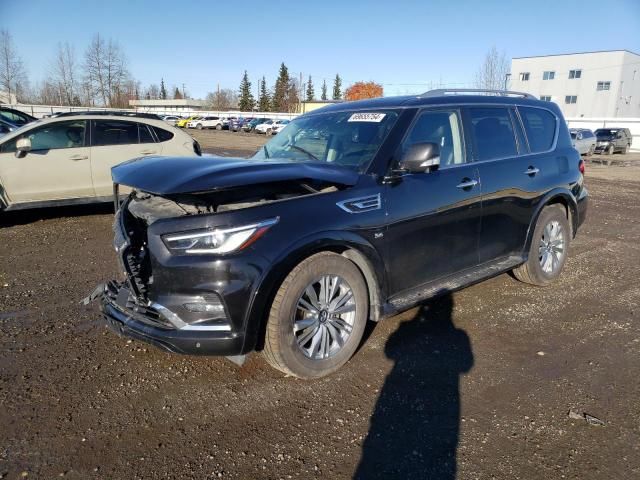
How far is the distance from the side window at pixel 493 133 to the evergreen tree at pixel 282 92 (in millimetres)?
92231

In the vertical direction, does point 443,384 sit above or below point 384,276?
below

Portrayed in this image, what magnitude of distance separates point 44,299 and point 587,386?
4.79 meters

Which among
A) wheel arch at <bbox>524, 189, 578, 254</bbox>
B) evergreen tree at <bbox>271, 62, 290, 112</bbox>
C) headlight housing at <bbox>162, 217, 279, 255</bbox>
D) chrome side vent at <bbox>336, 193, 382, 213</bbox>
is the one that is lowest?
wheel arch at <bbox>524, 189, 578, 254</bbox>

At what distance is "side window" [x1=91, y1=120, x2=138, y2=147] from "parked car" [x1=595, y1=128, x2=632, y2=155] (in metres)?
30.7

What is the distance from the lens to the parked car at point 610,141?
30.4 meters

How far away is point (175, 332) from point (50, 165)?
6078mm

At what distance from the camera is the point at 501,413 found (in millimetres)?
2963

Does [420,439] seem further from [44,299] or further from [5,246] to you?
[5,246]

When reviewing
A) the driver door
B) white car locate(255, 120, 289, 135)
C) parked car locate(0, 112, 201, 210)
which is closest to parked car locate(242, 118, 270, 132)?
white car locate(255, 120, 289, 135)

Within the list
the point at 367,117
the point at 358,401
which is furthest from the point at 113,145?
the point at 358,401

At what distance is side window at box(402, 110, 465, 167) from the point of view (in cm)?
385

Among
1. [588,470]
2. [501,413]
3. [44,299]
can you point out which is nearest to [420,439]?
Answer: [501,413]

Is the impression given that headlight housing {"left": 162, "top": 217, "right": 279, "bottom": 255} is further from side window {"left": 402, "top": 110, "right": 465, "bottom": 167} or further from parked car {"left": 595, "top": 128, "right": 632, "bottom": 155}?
parked car {"left": 595, "top": 128, "right": 632, "bottom": 155}

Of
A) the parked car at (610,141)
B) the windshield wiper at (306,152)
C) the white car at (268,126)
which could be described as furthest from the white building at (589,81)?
the windshield wiper at (306,152)
